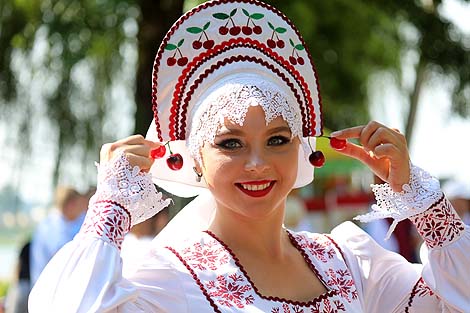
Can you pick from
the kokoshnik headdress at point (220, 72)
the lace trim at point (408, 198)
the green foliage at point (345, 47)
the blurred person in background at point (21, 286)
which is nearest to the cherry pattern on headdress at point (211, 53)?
the kokoshnik headdress at point (220, 72)

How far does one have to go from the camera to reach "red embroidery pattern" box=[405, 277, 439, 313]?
276cm

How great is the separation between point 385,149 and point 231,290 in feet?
1.87

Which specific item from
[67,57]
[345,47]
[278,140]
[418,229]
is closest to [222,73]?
[278,140]

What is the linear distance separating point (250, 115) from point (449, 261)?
675mm

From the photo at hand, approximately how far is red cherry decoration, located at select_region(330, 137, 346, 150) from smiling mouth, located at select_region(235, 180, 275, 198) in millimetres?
277

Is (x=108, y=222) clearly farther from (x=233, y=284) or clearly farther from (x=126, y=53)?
(x=126, y=53)

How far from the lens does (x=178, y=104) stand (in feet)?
8.79

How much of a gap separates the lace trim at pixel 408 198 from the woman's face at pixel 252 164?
300 mm

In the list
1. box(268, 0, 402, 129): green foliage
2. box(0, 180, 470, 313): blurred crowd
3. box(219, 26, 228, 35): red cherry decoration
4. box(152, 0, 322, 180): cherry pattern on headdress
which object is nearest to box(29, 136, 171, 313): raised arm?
box(152, 0, 322, 180): cherry pattern on headdress

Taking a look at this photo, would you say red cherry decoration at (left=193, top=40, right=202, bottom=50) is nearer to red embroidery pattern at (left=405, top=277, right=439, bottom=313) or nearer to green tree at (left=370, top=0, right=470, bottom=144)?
red embroidery pattern at (left=405, top=277, right=439, bottom=313)

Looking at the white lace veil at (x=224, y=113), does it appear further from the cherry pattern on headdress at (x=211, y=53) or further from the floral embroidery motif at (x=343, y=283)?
the floral embroidery motif at (x=343, y=283)

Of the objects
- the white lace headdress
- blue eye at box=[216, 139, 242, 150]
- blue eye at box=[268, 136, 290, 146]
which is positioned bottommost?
blue eye at box=[216, 139, 242, 150]

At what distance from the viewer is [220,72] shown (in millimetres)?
2664

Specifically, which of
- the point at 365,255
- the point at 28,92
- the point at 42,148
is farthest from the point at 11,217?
the point at 365,255
